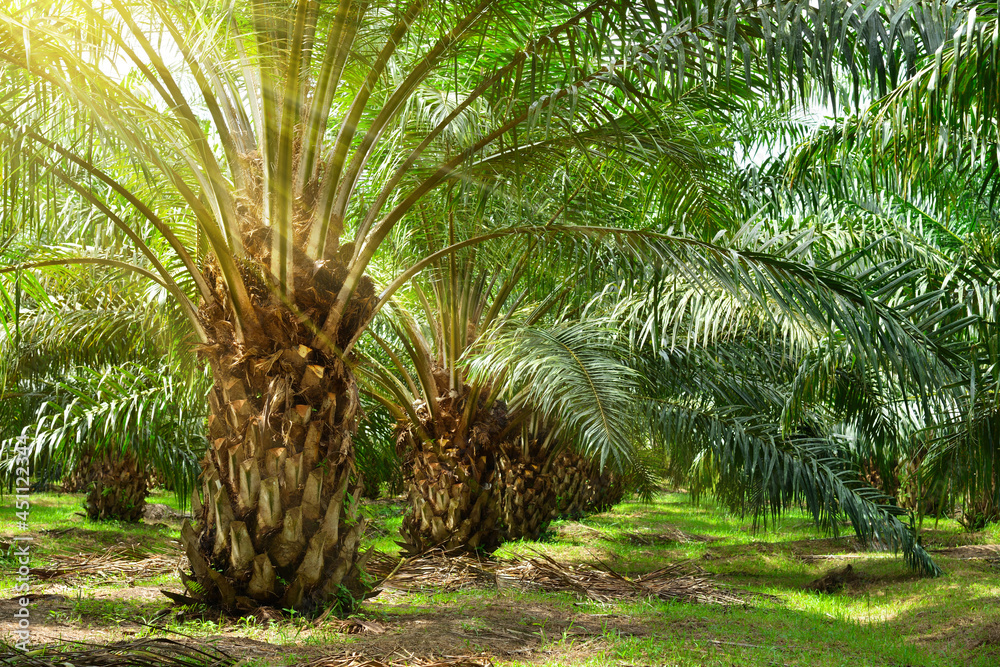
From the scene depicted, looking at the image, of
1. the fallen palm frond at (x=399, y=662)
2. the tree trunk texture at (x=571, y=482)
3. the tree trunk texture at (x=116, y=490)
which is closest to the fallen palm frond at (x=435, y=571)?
the fallen palm frond at (x=399, y=662)

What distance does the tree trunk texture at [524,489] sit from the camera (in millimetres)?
9117

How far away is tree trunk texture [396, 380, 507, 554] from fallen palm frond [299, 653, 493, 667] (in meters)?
3.39

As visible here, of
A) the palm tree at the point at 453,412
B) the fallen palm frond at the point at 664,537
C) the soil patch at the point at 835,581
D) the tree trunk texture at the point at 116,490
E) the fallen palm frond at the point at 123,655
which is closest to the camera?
the fallen palm frond at the point at 123,655

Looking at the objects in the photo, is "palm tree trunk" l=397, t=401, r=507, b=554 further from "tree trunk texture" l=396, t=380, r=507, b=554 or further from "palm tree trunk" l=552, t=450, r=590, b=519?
"palm tree trunk" l=552, t=450, r=590, b=519

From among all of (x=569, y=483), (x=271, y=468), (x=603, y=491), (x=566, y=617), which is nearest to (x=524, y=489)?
(x=569, y=483)

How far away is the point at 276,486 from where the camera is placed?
4402 millimetres

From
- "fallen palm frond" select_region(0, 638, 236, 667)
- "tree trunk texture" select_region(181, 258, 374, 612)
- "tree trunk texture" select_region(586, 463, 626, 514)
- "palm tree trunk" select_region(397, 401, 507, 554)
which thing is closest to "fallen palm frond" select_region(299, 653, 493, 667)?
"fallen palm frond" select_region(0, 638, 236, 667)

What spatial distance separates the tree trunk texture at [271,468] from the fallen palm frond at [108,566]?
6.85ft

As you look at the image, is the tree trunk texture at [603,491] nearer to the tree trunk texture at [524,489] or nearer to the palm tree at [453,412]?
the tree trunk texture at [524,489]

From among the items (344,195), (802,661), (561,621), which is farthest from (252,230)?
(802,661)

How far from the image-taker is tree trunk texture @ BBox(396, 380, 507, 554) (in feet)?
23.9

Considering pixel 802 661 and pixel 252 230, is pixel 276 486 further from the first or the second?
pixel 802 661

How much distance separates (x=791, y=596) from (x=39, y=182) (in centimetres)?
682

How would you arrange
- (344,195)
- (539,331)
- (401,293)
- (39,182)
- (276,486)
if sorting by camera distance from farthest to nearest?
(401,293)
(539,331)
(344,195)
(276,486)
(39,182)
